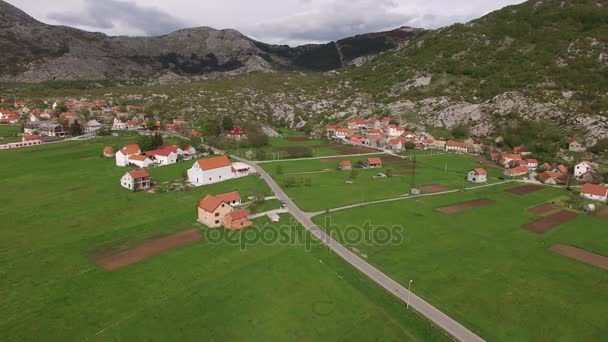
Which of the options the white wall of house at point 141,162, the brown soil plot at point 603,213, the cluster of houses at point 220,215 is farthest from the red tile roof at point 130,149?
the brown soil plot at point 603,213

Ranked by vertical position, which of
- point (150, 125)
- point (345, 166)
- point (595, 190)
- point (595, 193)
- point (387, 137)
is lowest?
point (595, 193)

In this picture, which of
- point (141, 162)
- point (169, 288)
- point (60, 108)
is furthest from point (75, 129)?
point (169, 288)

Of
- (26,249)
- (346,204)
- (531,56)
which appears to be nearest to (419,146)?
(346,204)

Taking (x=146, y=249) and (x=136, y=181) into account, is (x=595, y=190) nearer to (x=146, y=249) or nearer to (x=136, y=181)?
(x=146, y=249)

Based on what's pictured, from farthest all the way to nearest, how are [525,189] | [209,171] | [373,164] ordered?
[373,164] < [525,189] < [209,171]

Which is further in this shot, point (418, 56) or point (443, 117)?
point (418, 56)

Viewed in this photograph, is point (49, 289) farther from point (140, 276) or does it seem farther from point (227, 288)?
point (227, 288)
